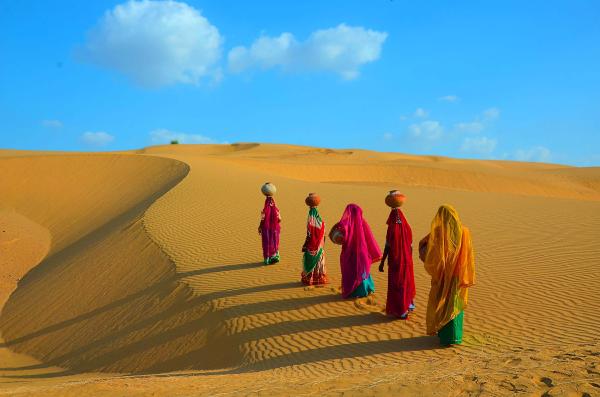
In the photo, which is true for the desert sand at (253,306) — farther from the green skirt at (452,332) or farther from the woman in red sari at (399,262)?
the woman in red sari at (399,262)

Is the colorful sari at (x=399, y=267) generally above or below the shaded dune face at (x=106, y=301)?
above

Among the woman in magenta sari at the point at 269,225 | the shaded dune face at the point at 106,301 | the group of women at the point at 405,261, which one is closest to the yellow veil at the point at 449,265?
the group of women at the point at 405,261

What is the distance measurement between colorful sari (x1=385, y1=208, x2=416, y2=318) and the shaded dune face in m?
2.74

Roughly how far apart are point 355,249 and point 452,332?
2.34 m

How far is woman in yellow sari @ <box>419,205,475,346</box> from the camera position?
7.26 meters

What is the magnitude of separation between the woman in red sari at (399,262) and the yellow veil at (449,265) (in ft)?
2.67

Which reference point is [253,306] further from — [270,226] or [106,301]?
[106,301]

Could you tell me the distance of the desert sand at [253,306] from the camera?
605 cm

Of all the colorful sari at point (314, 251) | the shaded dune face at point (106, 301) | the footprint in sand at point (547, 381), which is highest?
the colorful sari at point (314, 251)

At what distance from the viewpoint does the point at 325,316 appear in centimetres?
891

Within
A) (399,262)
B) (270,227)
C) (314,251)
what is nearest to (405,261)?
(399,262)

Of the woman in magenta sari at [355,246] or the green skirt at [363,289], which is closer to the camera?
the woman in magenta sari at [355,246]

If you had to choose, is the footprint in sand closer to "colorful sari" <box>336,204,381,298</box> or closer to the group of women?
the group of women

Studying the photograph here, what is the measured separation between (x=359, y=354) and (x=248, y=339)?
1.96 meters
